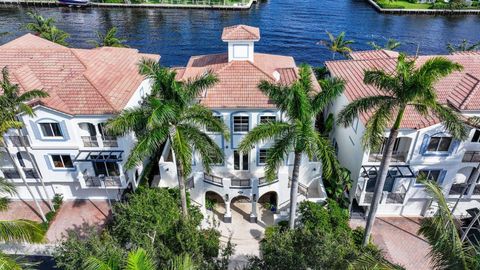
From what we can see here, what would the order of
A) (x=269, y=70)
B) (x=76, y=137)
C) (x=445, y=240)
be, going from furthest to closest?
1. (x=269, y=70)
2. (x=76, y=137)
3. (x=445, y=240)

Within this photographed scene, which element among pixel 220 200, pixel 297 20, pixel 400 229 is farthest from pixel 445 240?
pixel 297 20

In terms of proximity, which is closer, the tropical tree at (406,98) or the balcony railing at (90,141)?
the tropical tree at (406,98)

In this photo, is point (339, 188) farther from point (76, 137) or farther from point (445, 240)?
point (76, 137)

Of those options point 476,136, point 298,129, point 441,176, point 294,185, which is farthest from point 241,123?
point 476,136

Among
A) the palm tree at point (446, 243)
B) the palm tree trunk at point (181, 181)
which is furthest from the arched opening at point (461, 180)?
the palm tree trunk at point (181, 181)

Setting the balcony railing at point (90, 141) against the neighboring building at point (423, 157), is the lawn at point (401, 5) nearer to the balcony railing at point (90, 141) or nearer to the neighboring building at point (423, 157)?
the neighboring building at point (423, 157)

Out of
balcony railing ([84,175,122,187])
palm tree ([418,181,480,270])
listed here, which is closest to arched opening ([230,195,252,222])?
balcony railing ([84,175,122,187])
